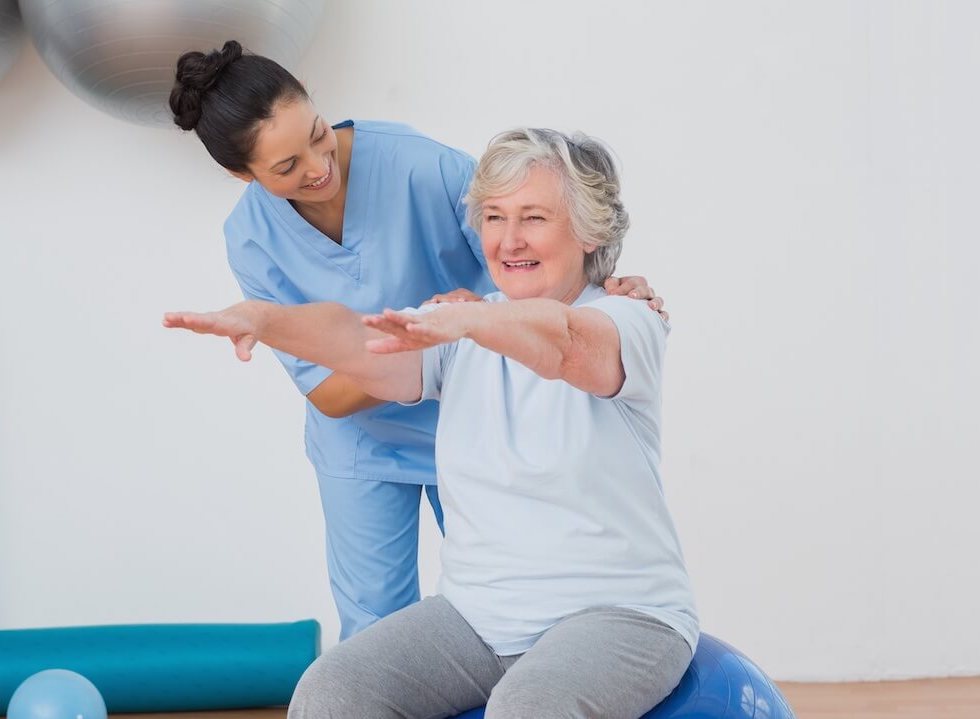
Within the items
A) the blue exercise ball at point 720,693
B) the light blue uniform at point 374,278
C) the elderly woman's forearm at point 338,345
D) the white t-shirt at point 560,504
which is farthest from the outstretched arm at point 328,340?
the blue exercise ball at point 720,693

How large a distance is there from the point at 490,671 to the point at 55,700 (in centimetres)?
121

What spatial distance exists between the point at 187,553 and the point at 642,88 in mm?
1725

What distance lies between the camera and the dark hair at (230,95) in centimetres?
176

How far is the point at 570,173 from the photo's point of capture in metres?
1.67

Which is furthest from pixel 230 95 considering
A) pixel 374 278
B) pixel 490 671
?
pixel 490 671

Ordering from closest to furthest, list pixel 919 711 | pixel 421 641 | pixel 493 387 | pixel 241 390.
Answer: pixel 421 641 < pixel 493 387 < pixel 919 711 < pixel 241 390

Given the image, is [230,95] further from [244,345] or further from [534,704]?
[534,704]

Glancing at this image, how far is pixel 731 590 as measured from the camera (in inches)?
127

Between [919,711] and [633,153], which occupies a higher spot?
[633,153]

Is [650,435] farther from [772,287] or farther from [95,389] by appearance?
[95,389]

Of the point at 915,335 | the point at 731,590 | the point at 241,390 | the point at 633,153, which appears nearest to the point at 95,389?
the point at 241,390

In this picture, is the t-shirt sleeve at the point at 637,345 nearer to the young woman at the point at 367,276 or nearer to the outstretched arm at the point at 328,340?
the outstretched arm at the point at 328,340

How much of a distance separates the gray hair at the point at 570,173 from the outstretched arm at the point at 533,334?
0.22m

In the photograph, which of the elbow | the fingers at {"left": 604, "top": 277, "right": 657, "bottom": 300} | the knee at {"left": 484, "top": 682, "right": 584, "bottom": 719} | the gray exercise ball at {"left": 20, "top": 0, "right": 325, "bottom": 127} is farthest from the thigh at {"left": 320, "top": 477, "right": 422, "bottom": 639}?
the gray exercise ball at {"left": 20, "top": 0, "right": 325, "bottom": 127}
